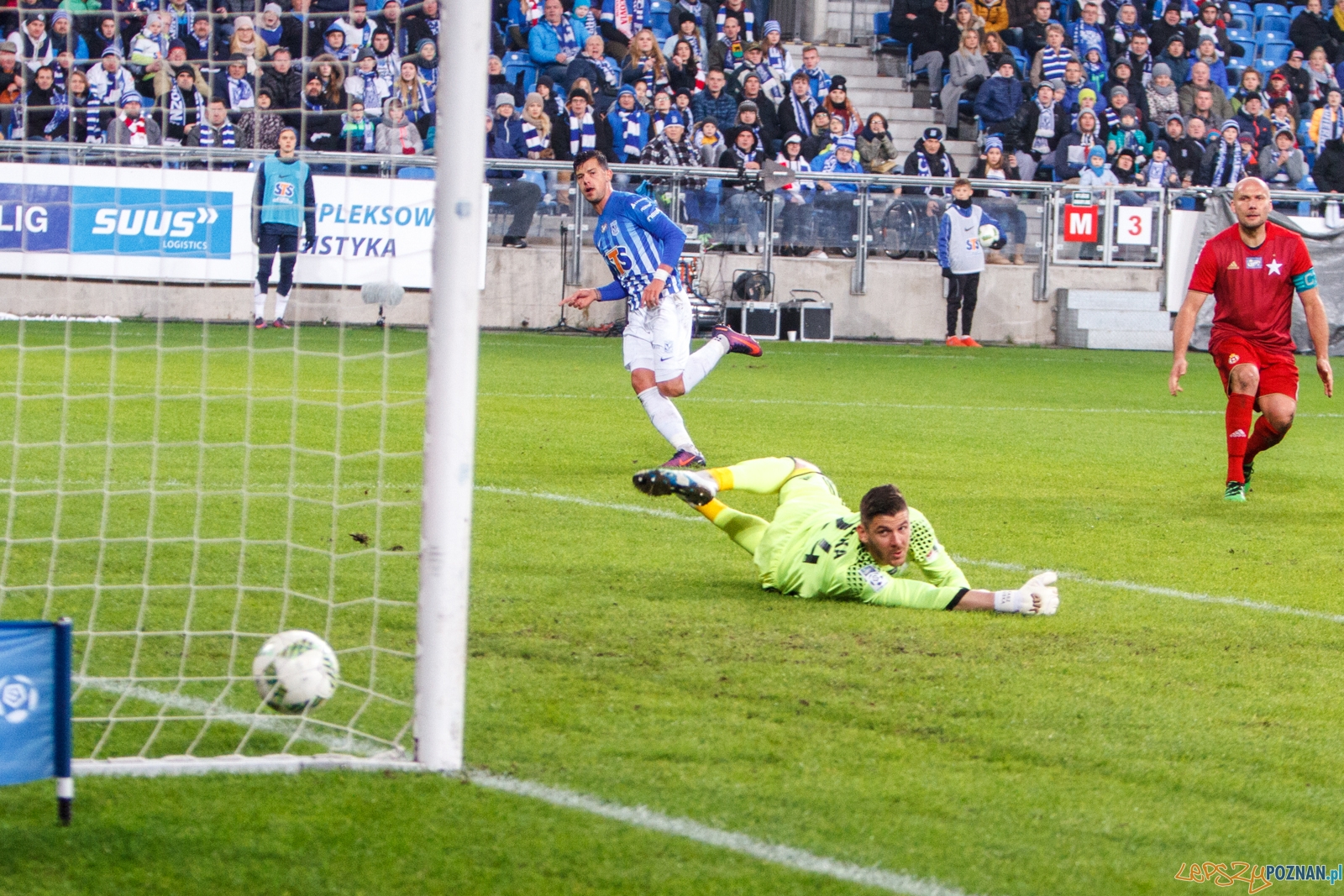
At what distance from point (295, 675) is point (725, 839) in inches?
52.9

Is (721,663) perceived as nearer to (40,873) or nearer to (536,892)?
(536,892)

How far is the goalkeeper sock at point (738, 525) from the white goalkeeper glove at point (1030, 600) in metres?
1.04

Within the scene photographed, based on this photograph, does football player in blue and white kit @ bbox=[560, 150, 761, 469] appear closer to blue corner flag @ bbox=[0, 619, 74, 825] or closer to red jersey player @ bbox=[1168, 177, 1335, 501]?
red jersey player @ bbox=[1168, 177, 1335, 501]

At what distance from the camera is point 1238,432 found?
29.4ft

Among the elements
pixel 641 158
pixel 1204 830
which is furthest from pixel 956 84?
pixel 1204 830

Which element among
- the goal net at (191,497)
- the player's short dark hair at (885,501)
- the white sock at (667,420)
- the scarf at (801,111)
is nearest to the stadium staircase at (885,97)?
the scarf at (801,111)

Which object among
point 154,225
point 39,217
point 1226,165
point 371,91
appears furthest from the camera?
point 1226,165

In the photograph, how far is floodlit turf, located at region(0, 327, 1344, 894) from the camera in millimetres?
3295

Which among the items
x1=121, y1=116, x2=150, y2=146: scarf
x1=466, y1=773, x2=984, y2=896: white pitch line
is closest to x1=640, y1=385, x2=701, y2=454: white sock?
x1=121, y1=116, x2=150, y2=146: scarf

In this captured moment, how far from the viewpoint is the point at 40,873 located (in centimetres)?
311

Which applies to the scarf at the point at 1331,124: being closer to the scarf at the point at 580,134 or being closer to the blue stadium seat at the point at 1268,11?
the blue stadium seat at the point at 1268,11

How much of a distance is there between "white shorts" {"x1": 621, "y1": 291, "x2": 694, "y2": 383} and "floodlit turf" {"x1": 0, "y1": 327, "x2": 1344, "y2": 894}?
2.56 feet

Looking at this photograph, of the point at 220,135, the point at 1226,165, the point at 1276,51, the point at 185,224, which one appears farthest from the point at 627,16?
the point at 220,135

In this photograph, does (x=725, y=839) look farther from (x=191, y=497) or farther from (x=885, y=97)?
(x=885, y=97)
